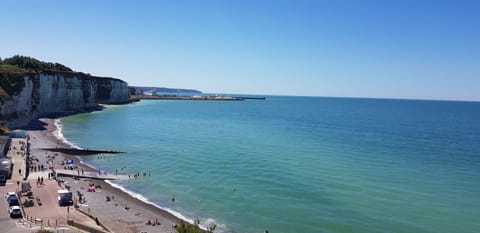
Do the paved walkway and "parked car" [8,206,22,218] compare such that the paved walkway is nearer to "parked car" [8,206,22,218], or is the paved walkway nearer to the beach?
the beach

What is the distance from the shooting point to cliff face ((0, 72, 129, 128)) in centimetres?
7006

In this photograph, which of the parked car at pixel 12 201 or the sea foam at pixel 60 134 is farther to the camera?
the sea foam at pixel 60 134

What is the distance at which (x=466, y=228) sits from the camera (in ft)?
93.4

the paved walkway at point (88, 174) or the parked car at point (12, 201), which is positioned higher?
the parked car at point (12, 201)

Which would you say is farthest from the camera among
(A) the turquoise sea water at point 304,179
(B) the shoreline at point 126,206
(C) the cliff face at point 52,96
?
(C) the cliff face at point 52,96

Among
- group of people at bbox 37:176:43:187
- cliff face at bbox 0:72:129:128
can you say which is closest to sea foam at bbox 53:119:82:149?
cliff face at bbox 0:72:129:128

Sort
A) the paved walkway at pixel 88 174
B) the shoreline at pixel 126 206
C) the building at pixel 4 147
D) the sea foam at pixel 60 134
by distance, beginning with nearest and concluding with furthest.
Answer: the shoreline at pixel 126 206, the paved walkway at pixel 88 174, the building at pixel 4 147, the sea foam at pixel 60 134

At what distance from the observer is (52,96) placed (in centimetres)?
10100

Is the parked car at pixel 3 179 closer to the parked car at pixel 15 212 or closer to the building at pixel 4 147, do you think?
the building at pixel 4 147

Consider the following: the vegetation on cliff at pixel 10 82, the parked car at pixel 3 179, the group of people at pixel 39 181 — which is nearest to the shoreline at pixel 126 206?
the group of people at pixel 39 181

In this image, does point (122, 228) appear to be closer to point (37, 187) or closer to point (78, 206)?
point (78, 206)

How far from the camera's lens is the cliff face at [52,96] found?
70062mm

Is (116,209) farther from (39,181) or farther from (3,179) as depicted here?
(3,179)

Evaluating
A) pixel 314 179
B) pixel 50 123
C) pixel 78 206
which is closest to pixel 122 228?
pixel 78 206
